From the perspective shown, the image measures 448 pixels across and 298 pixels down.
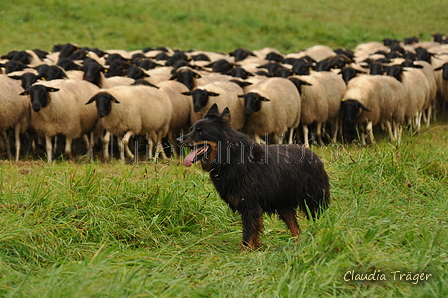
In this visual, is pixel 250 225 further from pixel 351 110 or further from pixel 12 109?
pixel 351 110

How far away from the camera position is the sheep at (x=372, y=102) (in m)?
12.0

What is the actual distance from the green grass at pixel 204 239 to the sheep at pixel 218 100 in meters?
3.82

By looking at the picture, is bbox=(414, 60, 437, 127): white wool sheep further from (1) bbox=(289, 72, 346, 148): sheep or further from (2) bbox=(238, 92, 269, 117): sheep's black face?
(2) bbox=(238, 92, 269, 117): sheep's black face

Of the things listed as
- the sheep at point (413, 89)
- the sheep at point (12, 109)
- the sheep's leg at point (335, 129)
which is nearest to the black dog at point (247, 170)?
the sheep at point (12, 109)

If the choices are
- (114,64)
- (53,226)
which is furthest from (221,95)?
(53,226)

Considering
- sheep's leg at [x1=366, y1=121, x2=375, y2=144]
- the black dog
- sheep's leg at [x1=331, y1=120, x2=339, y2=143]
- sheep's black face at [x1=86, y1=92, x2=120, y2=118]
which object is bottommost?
sheep's leg at [x1=331, y1=120, x2=339, y2=143]

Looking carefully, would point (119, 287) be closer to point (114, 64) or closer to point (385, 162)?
point (385, 162)

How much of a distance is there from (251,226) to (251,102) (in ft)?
19.7

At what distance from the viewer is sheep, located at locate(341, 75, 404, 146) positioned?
12.0 m

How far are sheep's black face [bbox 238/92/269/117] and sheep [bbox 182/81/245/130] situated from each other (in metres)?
0.29

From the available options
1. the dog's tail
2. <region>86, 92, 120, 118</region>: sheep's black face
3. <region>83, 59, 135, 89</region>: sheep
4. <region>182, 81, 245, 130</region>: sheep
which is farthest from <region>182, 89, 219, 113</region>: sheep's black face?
the dog's tail

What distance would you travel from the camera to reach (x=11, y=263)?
4492 mm

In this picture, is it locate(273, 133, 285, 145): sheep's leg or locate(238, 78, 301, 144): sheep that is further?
locate(238, 78, 301, 144): sheep

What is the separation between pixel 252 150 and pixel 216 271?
1.19 meters
